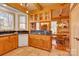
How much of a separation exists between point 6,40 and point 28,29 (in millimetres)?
786

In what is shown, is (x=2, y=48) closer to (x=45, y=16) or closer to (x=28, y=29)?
(x=28, y=29)

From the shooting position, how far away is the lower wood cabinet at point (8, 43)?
142 inches

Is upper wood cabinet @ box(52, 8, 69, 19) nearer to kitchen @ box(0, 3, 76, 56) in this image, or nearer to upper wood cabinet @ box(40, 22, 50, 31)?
kitchen @ box(0, 3, 76, 56)

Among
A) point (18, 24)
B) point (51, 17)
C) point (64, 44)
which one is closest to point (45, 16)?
point (51, 17)

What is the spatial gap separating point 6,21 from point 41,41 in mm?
1450

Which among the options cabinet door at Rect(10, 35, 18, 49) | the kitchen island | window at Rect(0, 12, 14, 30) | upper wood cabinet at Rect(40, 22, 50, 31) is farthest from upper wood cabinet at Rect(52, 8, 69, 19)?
cabinet door at Rect(10, 35, 18, 49)

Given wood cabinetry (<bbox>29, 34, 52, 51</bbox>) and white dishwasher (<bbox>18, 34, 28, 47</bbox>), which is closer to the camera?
wood cabinetry (<bbox>29, 34, 52, 51</bbox>)

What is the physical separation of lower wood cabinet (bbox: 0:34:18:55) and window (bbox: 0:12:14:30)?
338 mm

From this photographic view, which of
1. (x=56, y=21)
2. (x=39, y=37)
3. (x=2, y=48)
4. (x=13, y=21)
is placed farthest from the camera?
(x=39, y=37)

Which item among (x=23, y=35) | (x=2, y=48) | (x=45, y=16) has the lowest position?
(x=2, y=48)

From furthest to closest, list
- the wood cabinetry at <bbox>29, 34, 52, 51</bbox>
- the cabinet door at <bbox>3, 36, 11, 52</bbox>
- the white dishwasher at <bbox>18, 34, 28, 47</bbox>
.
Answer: the white dishwasher at <bbox>18, 34, 28, 47</bbox> < the wood cabinetry at <bbox>29, 34, 52, 51</bbox> < the cabinet door at <bbox>3, 36, 11, 52</bbox>

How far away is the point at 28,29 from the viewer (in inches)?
156

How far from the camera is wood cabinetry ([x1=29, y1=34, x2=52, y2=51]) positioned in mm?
4283

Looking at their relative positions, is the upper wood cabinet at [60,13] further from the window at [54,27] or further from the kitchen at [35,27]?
the window at [54,27]
